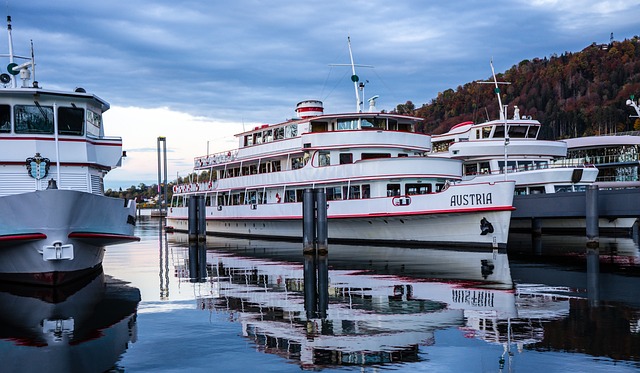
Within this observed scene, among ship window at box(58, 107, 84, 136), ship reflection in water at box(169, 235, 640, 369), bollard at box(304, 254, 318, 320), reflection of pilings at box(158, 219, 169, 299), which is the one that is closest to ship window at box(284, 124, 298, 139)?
reflection of pilings at box(158, 219, 169, 299)

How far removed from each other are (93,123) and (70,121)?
3.82 ft

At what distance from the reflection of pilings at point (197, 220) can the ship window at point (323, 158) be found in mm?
7862

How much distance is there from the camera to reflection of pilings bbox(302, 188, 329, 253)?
25.5 metres

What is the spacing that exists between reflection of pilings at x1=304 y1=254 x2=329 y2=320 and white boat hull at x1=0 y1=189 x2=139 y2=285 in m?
6.11

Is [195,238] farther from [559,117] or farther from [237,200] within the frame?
[559,117]

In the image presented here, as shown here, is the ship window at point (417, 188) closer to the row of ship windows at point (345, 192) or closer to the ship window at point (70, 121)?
the row of ship windows at point (345, 192)

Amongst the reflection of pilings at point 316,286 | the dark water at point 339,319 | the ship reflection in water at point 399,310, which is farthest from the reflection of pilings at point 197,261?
the reflection of pilings at point 316,286

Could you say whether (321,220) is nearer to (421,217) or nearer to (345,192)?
(421,217)

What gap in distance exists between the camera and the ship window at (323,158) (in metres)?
32.8

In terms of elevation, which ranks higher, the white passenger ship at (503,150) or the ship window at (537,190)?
the white passenger ship at (503,150)

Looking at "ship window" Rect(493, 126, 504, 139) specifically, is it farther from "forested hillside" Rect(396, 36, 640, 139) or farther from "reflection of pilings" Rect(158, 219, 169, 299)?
"forested hillside" Rect(396, 36, 640, 139)

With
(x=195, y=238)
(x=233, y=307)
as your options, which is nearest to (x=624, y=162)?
(x=195, y=238)

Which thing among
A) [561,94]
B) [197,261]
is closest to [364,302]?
[197,261]

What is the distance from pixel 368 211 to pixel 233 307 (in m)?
16.0
